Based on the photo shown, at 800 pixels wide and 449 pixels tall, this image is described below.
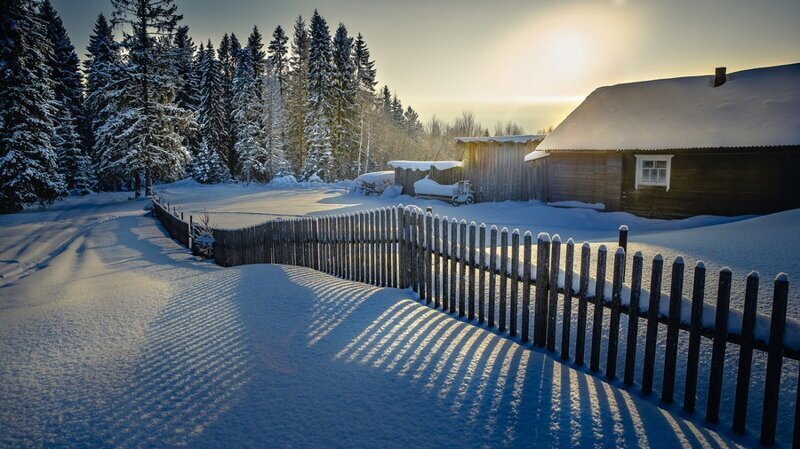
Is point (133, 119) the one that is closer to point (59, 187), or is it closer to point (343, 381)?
point (59, 187)

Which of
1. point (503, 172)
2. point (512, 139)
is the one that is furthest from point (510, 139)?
point (503, 172)

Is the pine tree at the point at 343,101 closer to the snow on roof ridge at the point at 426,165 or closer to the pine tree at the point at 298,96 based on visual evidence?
the pine tree at the point at 298,96

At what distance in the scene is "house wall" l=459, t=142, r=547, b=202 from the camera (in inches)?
875

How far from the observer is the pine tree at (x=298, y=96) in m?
51.5

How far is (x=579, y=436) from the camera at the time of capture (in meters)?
2.84

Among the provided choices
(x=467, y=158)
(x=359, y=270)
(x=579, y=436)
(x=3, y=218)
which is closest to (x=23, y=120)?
(x=3, y=218)

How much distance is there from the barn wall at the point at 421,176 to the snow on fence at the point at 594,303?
1968cm

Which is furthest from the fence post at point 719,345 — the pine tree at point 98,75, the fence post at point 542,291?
the pine tree at point 98,75

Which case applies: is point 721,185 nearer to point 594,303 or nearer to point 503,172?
point 503,172

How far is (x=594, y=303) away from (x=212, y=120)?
56.3 meters

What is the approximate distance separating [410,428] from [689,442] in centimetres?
187

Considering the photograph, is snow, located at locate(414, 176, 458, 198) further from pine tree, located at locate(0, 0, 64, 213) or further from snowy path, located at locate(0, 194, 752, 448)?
pine tree, located at locate(0, 0, 64, 213)

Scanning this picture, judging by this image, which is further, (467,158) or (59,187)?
(59,187)

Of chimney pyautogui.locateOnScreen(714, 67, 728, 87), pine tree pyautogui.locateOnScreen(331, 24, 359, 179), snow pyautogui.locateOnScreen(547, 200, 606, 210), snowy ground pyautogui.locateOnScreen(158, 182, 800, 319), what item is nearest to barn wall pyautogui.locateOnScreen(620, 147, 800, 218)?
snowy ground pyautogui.locateOnScreen(158, 182, 800, 319)
